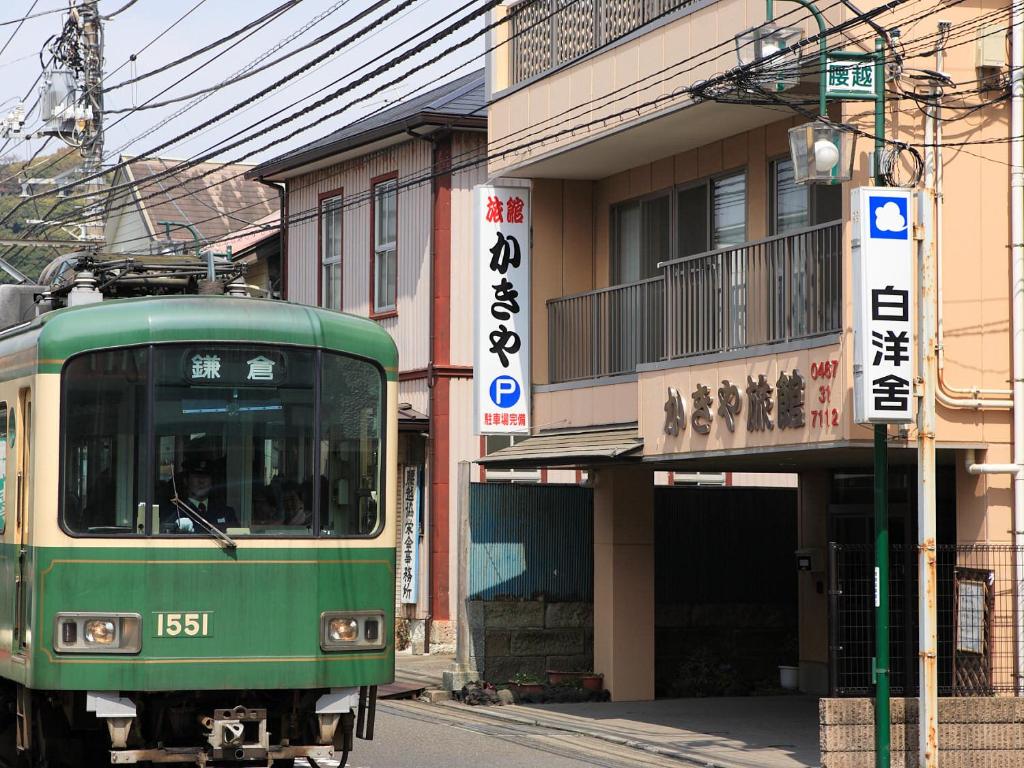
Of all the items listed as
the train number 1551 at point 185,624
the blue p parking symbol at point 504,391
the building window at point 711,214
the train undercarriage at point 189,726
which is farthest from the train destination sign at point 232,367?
the blue p parking symbol at point 504,391

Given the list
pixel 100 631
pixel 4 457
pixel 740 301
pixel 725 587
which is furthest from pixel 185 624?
pixel 725 587

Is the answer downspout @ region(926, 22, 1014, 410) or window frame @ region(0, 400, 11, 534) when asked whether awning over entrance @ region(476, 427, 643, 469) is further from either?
window frame @ region(0, 400, 11, 534)

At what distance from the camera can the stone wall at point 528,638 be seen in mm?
18828

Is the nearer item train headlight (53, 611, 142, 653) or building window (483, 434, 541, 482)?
train headlight (53, 611, 142, 653)

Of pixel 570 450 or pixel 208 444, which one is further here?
pixel 570 450

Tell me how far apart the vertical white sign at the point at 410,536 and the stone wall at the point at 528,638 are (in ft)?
17.5

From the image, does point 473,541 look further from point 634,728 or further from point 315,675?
point 315,675

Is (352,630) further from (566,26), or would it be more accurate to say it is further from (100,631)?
(566,26)

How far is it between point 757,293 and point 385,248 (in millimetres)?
11342

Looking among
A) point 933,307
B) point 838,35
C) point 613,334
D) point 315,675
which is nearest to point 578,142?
point 613,334

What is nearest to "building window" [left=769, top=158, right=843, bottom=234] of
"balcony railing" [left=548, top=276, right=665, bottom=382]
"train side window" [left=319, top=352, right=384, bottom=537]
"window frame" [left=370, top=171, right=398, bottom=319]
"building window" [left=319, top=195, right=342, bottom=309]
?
"balcony railing" [left=548, top=276, right=665, bottom=382]

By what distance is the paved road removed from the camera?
1355 cm

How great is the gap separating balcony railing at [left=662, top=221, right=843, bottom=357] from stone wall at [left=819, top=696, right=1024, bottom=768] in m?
3.03

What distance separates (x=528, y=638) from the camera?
1897cm
